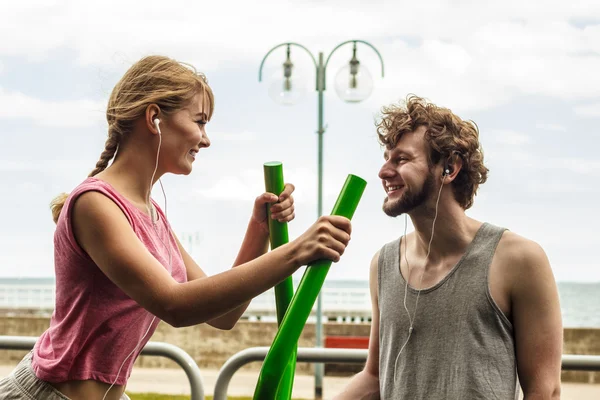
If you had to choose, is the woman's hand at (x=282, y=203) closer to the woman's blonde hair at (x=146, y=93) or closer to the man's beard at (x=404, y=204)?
the woman's blonde hair at (x=146, y=93)

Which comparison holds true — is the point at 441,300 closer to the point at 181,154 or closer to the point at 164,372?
the point at 181,154

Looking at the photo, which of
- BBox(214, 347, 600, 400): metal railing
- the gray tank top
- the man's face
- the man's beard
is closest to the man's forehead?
the man's face

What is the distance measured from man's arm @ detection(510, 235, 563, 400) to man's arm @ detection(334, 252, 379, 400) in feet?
1.45

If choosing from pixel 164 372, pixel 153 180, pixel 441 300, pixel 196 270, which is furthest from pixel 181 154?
pixel 164 372

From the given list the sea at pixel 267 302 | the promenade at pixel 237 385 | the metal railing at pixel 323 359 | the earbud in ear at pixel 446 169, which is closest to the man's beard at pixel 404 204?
the earbud in ear at pixel 446 169

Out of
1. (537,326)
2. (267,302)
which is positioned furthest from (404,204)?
(267,302)

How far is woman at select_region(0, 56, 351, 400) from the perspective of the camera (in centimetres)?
150

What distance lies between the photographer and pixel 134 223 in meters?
1.66

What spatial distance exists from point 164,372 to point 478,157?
13522 millimetres

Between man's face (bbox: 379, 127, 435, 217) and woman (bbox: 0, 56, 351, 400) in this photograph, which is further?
man's face (bbox: 379, 127, 435, 217)

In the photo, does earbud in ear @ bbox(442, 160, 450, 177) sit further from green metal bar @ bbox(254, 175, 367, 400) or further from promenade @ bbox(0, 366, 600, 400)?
promenade @ bbox(0, 366, 600, 400)

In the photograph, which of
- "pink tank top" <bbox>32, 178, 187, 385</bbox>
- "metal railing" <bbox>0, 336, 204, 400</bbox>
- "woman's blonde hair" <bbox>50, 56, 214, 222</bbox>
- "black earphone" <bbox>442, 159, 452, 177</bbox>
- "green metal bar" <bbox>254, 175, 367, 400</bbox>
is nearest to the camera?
"green metal bar" <bbox>254, 175, 367, 400</bbox>

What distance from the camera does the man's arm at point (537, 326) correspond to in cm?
207

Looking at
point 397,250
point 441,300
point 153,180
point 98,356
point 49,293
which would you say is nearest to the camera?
point 98,356
